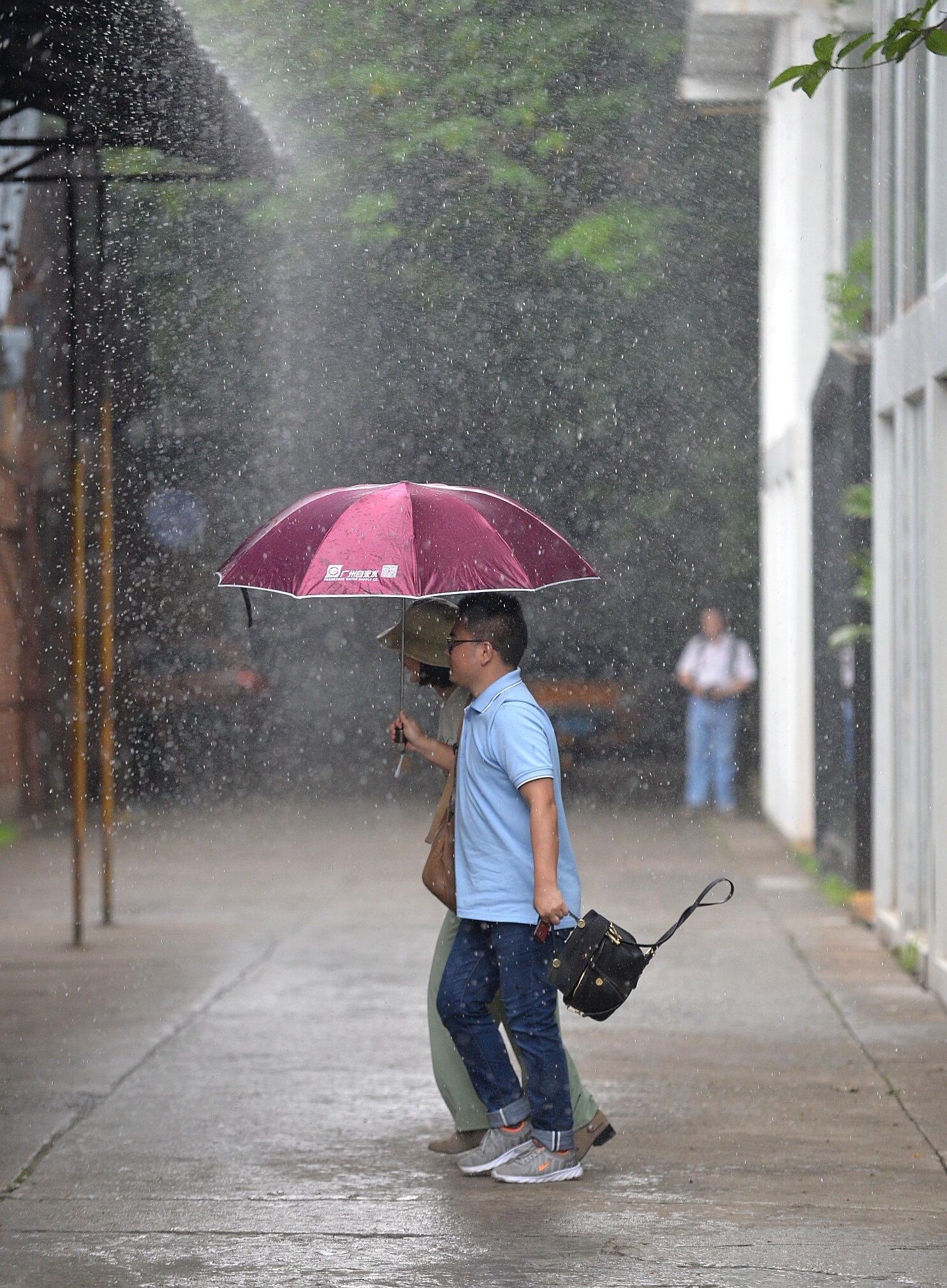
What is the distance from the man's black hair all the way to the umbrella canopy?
15 centimetres

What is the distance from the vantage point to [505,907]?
4.32m

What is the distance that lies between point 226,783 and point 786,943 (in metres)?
10.9

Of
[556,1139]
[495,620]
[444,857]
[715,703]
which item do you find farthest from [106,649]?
[715,703]

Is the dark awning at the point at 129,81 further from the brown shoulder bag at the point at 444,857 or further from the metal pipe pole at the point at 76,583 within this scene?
the brown shoulder bag at the point at 444,857

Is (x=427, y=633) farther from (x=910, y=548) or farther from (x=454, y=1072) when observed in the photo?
(x=910, y=548)

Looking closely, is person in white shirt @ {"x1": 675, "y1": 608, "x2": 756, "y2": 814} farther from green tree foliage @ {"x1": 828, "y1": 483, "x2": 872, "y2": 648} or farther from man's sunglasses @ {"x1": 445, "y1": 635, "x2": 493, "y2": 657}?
man's sunglasses @ {"x1": 445, "y1": 635, "x2": 493, "y2": 657}

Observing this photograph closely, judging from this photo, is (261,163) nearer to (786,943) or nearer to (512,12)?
(512,12)

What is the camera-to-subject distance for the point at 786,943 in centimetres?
827

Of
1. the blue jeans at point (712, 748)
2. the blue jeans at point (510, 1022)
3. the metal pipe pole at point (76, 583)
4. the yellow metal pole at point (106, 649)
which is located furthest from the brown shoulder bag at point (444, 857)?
the blue jeans at point (712, 748)

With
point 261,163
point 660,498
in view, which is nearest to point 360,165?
point 261,163

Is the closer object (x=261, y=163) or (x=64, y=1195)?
(x=64, y=1195)

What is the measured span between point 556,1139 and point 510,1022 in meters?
0.34

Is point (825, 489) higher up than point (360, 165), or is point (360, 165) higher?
point (360, 165)

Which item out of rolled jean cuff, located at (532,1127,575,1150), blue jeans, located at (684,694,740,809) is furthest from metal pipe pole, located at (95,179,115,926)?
blue jeans, located at (684,694,740,809)
